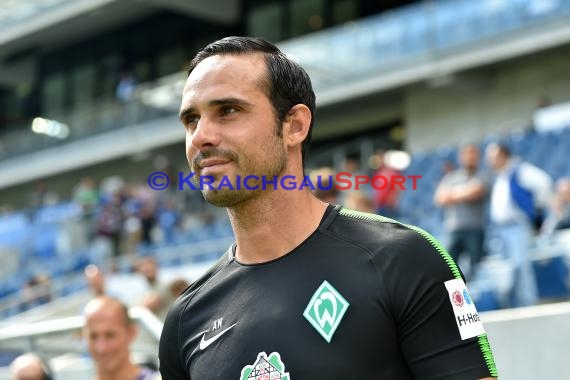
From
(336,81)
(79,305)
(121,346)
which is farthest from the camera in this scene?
(336,81)

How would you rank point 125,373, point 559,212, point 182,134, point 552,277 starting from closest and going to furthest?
point 125,373 < point 552,277 < point 559,212 < point 182,134

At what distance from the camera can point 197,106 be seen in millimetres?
2258

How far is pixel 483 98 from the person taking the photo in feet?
52.8

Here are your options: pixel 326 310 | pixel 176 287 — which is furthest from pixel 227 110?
pixel 176 287

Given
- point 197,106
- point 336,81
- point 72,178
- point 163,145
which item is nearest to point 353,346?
point 197,106

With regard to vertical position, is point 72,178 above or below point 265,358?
above

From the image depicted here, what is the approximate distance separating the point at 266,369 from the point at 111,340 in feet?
7.86

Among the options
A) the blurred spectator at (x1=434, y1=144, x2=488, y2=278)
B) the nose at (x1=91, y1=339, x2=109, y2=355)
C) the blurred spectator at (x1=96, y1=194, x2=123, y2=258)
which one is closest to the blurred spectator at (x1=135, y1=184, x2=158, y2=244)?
the blurred spectator at (x1=96, y1=194, x2=123, y2=258)

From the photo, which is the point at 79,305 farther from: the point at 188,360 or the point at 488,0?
the point at 188,360

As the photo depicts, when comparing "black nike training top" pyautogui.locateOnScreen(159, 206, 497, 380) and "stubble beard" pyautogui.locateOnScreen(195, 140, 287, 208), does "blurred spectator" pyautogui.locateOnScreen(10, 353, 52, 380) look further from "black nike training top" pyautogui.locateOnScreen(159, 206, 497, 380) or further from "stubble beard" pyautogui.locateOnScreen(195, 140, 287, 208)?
"stubble beard" pyautogui.locateOnScreen(195, 140, 287, 208)

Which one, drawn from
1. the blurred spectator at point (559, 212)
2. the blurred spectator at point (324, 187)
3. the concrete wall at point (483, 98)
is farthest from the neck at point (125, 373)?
the concrete wall at point (483, 98)

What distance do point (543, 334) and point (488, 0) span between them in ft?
28.3

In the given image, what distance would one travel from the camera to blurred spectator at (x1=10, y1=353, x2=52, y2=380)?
5109mm

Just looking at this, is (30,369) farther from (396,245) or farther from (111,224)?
(111,224)
